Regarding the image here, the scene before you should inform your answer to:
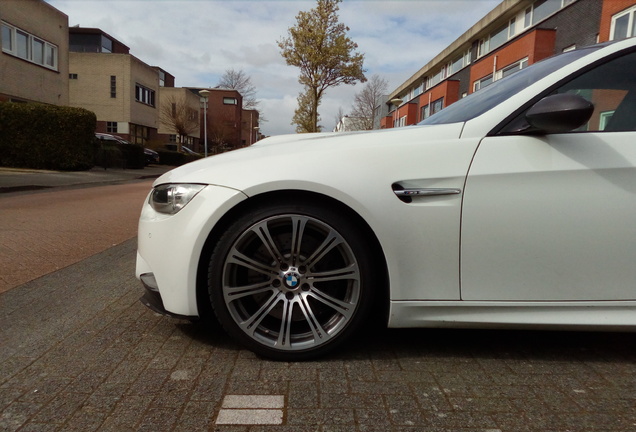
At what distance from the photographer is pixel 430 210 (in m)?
2.17

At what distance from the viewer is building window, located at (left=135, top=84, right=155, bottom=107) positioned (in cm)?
3706

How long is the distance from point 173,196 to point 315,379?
3.65 ft

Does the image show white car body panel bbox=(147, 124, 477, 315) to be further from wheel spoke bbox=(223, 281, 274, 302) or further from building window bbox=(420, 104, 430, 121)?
building window bbox=(420, 104, 430, 121)

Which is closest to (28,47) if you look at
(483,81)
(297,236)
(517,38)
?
(517,38)

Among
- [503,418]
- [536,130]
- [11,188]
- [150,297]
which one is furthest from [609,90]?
[11,188]

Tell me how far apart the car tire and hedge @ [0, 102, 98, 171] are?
1725 centimetres

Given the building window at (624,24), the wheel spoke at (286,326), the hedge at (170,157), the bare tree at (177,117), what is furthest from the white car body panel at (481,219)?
the bare tree at (177,117)

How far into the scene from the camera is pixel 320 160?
2.26 metres

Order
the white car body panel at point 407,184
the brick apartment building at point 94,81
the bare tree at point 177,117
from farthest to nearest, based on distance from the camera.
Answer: the bare tree at point 177,117, the brick apartment building at point 94,81, the white car body panel at point 407,184

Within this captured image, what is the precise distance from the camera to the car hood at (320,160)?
222 cm

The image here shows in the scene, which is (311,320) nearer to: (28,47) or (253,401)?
(253,401)

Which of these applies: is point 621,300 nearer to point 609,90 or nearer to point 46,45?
point 609,90

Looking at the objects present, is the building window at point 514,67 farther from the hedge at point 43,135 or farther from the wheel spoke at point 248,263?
the wheel spoke at point 248,263

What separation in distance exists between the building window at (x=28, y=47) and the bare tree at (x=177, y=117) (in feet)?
52.8
